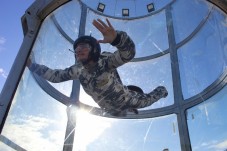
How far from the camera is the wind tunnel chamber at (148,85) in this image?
7.92 ft

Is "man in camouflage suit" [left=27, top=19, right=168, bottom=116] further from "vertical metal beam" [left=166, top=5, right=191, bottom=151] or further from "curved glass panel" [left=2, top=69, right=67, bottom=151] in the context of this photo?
"vertical metal beam" [left=166, top=5, right=191, bottom=151]

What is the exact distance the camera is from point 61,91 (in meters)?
3.06

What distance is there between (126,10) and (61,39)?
135 centimetres

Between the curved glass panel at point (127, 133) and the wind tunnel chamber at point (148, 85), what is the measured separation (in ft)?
0.04

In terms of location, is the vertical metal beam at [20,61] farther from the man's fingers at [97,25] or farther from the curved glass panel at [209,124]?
the curved glass panel at [209,124]

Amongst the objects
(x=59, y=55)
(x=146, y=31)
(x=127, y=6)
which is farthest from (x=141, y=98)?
(x=127, y=6)

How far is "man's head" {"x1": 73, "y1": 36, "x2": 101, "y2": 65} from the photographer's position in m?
2.07

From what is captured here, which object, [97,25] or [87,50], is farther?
[87,50]

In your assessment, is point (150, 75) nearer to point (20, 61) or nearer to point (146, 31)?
point (146, 31)

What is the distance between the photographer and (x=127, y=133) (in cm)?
317

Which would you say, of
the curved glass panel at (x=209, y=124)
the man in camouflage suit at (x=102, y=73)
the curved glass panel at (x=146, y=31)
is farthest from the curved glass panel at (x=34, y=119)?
the curved glass panel at (x=209, y=124)

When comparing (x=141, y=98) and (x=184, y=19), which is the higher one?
(x=184, y=19)

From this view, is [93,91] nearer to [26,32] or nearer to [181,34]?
[26,32]

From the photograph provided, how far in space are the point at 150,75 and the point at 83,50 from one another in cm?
172
